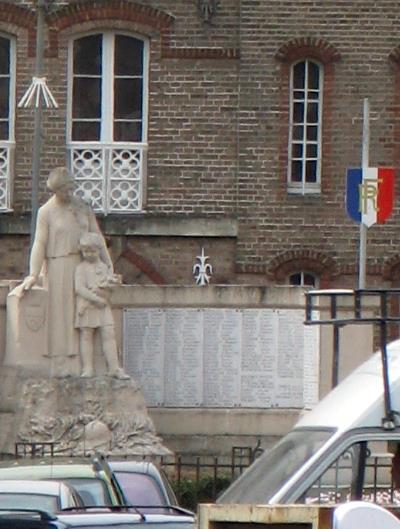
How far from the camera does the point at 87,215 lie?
2714 centimetres

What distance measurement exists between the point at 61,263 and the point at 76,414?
165cm

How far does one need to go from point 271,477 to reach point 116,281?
540 inches

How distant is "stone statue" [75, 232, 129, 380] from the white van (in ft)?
43.6

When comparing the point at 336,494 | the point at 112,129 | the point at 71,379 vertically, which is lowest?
the point at 336,494

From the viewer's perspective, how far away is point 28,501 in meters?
15.6

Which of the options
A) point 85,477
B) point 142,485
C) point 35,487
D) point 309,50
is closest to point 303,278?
point 309,50

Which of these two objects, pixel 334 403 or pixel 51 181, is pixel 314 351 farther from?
pixel 334 403

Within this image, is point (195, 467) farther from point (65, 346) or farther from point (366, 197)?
point (366, 197)

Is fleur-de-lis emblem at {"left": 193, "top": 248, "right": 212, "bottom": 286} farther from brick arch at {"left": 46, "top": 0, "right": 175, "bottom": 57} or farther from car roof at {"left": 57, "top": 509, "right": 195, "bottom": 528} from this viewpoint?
car roof at {"left": 57, "top": 509, "right": 195, "bottom": 528}

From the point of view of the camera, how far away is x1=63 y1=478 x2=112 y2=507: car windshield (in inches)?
634

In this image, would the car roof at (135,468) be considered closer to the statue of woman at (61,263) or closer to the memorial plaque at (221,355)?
the statue of woman at (61,263)

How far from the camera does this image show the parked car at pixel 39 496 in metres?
15.5

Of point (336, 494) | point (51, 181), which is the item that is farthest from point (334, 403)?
point (51, 181)

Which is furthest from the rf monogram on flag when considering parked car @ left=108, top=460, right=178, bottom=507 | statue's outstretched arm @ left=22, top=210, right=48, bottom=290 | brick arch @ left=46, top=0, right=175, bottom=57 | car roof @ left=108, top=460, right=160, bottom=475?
parked car @ left=108, top=460, right=178, bottom=507
